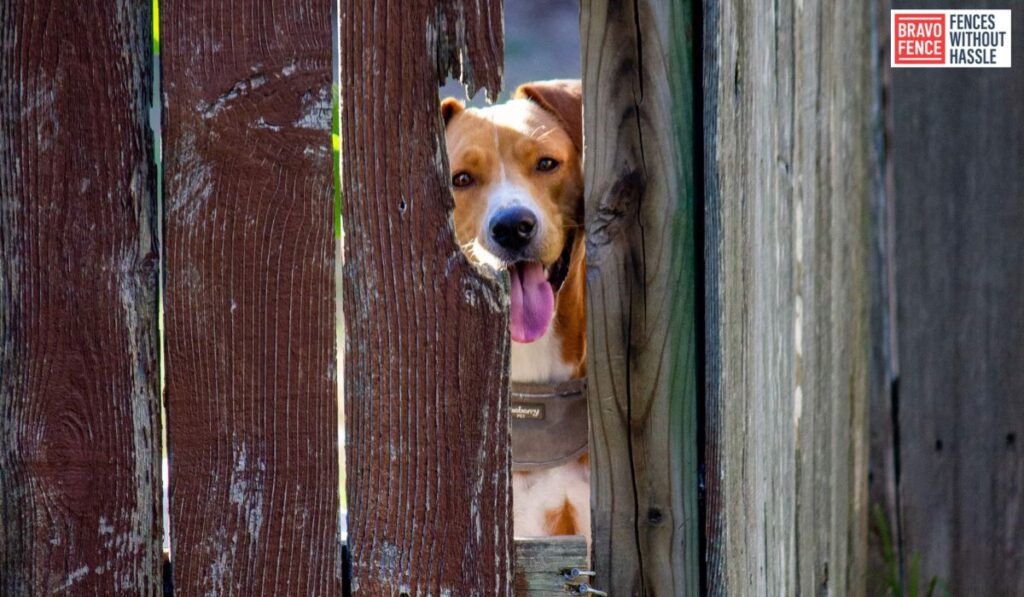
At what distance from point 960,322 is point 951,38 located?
1.42ft

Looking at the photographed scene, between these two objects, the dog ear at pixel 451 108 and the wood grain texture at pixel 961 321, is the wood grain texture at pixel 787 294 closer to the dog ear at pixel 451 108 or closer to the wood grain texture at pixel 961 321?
the wood grain texture at pixel 961 321

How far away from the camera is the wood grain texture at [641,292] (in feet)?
5.36

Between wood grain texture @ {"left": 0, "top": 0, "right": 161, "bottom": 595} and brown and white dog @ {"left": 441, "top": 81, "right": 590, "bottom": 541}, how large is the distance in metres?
1.75

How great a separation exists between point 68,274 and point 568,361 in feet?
7.05

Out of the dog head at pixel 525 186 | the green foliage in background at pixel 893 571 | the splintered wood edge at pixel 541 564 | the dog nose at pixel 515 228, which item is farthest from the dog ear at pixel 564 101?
the green foliage in background at pixel 893 571

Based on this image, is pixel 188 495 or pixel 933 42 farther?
pixel 188 495

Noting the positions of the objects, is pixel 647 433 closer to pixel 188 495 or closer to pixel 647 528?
pixel 647 528

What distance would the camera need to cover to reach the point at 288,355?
1537mm

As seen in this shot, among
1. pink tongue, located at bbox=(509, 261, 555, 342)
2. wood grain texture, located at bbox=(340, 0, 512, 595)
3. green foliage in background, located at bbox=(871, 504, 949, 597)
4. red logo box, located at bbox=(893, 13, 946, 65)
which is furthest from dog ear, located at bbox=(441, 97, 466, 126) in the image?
green foliage in background, located at bbox=(871, 504, 949, 597)

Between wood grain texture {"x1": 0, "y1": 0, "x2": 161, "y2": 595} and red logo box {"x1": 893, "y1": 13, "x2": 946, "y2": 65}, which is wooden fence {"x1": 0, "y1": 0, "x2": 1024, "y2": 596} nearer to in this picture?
wood grain texture {"x1": 0, "y1": 0, "x2": 161, "y2": 595}

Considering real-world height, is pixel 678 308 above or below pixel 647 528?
above

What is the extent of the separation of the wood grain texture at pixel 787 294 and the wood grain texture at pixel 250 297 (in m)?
0.59

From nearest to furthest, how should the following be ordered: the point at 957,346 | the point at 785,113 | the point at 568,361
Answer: the point at 957,346 < the point at 785,113 < the point at 568,361

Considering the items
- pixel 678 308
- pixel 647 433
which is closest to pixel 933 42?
pixel 678 308
